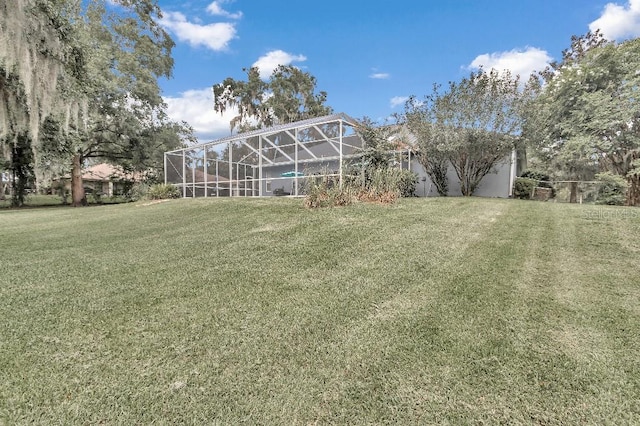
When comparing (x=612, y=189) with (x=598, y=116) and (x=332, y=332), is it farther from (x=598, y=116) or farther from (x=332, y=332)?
(x=332, y=332)

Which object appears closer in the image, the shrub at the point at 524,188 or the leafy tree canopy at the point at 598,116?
the shrub at the point at 524,188

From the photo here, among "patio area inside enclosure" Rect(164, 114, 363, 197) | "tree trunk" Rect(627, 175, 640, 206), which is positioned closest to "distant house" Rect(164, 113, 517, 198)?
"patio area inside enclosure" Rect(164, 114, 363, 197)

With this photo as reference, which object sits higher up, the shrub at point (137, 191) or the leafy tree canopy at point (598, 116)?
the leafy tree canopy at point (598, 116)

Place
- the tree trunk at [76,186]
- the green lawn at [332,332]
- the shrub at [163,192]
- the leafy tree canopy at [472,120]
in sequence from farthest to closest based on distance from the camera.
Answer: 1. the tree trunk at [76,186]
2. the shrub at [163,192]
3. the leafy tree canopy at [472,120]
4. the green lawn at [332,332]

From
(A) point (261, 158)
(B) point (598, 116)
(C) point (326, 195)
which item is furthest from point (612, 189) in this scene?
(A) point (261, 158)

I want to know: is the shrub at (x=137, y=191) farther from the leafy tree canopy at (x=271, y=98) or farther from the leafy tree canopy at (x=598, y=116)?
the leafy tree canopy at (x=598, y=116)

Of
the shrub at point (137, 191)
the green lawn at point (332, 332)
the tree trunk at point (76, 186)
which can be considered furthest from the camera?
the shrub at point (137, 191)

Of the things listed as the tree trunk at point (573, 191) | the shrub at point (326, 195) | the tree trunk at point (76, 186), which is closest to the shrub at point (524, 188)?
the tree trunk at point (573, 191)

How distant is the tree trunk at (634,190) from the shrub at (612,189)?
8.1 inches

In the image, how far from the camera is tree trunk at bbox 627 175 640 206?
38.4 ft

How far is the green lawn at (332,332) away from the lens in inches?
62.2

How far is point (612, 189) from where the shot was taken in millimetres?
12828

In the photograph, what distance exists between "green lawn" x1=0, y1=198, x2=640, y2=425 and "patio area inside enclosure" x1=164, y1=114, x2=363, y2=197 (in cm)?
776

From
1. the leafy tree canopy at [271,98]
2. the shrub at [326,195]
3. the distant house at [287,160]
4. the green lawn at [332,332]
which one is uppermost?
the leafy tree canopy at [271,98]
